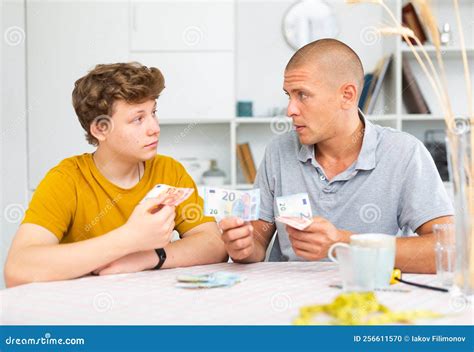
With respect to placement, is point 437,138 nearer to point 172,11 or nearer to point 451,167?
point 172,11

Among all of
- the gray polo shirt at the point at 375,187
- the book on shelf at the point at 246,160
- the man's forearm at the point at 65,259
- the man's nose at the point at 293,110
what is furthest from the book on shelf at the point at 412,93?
the man's forearm at the point at 65,259

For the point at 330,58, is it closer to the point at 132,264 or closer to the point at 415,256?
the point at 415,256

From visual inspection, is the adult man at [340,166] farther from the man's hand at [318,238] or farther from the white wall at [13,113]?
the white wall at [13,113]

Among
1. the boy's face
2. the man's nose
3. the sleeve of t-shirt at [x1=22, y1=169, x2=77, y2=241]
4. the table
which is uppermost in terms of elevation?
the man's nose

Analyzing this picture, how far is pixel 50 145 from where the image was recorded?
13.0 ft

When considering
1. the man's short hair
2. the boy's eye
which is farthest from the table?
the man's short hair

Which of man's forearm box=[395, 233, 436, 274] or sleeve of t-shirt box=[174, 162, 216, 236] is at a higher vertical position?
sleeve of t-shirt box=[174, 162, 216, 236]

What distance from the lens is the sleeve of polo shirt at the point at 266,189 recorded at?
2.14 m

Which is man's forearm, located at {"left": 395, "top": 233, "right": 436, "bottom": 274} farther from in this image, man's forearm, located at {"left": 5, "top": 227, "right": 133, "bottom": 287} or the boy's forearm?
man's forearm, located at {"left": 5, "top": 227, "right": 133, "bottom": 287}

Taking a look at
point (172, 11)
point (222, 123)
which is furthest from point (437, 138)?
point (172, 11)

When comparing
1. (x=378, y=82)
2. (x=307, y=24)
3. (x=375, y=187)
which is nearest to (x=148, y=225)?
(x=375, y=187)

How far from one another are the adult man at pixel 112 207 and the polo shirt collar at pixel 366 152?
38cm

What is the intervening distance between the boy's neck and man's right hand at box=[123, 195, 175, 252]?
1.26 feet

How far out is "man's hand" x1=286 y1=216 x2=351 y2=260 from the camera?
1626 mm
